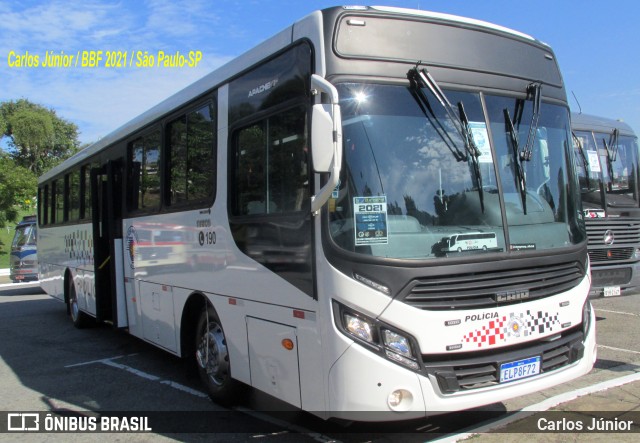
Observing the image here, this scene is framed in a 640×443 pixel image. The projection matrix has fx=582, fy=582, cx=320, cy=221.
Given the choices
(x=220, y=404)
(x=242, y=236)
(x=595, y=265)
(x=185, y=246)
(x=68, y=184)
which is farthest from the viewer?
(x=68, y=184)

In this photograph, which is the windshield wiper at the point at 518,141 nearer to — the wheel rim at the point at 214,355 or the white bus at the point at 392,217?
the white bus at the point at 392,217

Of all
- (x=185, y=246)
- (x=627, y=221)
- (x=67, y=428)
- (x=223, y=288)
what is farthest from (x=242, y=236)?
(x=627, y=221)

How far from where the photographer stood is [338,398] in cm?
381

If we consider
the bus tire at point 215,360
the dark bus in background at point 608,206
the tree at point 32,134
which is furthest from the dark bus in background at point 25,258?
the tree at point 32,134

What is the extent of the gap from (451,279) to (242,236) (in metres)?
1.88

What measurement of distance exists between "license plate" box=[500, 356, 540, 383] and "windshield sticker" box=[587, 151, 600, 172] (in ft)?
19.7

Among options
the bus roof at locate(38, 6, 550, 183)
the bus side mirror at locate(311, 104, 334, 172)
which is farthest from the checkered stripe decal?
the bus roof at locate(38, 6, 550, 183)

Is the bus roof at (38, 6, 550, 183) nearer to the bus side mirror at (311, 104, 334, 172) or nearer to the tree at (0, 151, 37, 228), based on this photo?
the bus side mirror at (311, 104, 334, 172)

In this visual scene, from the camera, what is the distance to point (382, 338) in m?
3.77

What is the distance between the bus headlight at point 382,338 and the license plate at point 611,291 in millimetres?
5783

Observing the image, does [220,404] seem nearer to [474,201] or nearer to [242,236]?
[242,236]

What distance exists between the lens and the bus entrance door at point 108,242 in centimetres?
821

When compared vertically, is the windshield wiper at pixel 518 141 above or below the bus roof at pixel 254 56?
below

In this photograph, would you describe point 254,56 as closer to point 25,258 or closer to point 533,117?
point 533,117
